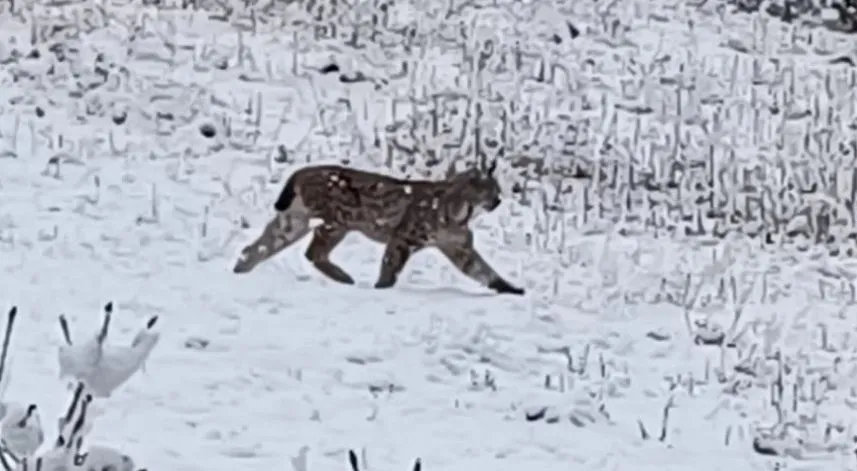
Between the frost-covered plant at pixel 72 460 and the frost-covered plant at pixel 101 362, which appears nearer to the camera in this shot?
the frost-covered plant at pixel 72 460

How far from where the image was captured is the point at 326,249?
9.35m

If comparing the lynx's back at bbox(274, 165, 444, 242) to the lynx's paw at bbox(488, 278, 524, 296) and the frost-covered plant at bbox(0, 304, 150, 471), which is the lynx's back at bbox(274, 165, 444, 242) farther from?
the frost-covered plant at bbox(0, 304, 150, 471)

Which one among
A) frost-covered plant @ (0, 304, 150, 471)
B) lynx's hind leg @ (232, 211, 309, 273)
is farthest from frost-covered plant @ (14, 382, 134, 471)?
lynx's hind leg @ (232, 211, 309, 273)

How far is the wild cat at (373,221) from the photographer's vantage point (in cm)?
924

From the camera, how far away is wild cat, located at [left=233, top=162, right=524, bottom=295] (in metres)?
9.24

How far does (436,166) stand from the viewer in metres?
12.3

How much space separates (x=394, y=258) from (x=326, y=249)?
0.35 metres

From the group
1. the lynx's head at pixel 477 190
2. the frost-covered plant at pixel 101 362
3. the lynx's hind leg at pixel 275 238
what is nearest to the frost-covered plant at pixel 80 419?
the frost-covered plant at pixel 101 362

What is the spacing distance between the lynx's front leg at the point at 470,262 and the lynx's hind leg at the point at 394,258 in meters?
0.20

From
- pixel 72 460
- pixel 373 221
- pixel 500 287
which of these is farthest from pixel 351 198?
pixel 72 460

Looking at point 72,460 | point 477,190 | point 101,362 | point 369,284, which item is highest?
point 477,190

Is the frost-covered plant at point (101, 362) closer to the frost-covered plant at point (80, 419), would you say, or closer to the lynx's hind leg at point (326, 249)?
the frost-covered plant at point (80, 419)

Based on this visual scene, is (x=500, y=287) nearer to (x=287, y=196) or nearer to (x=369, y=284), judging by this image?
(x=369, y=284)

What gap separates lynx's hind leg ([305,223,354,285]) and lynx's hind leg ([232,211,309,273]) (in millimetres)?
91
